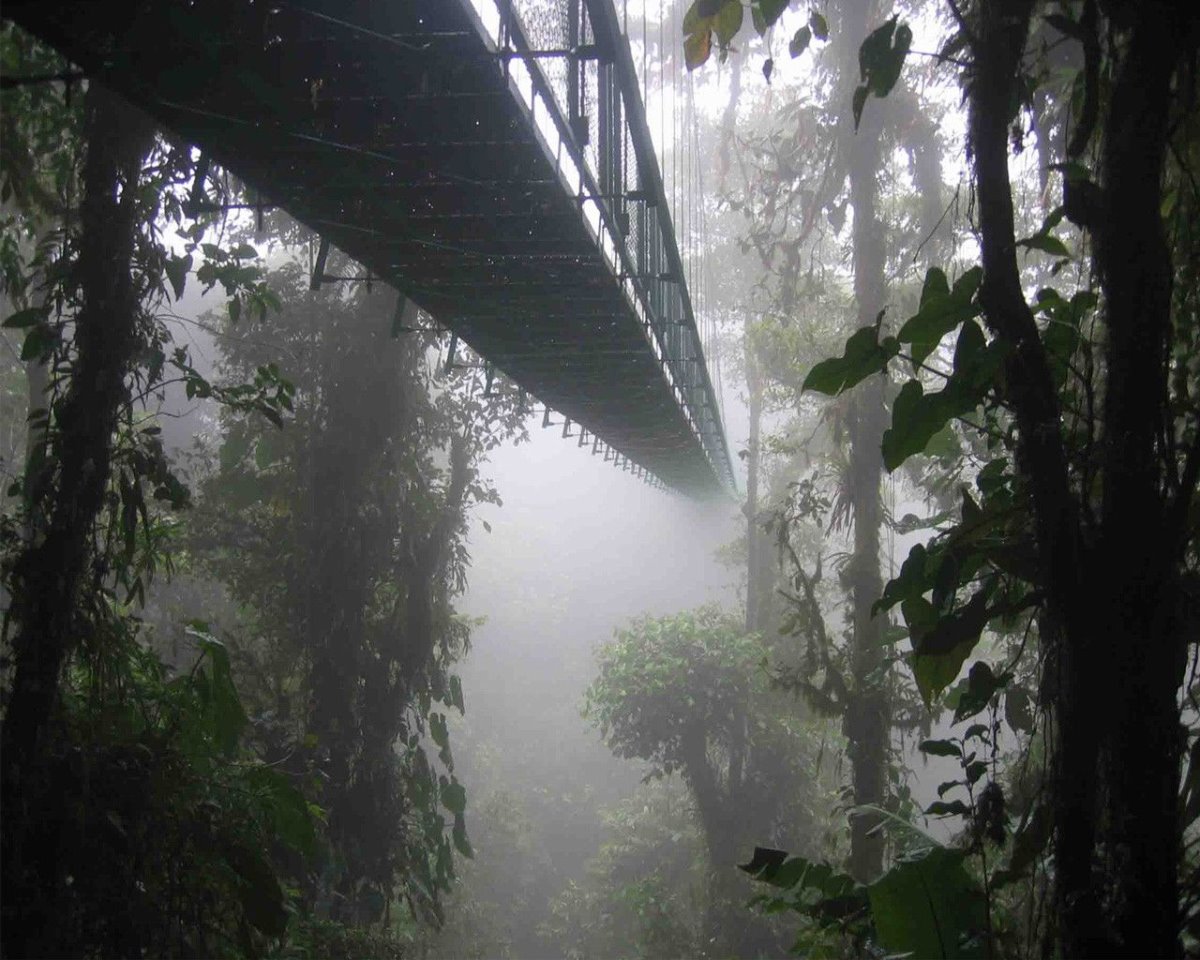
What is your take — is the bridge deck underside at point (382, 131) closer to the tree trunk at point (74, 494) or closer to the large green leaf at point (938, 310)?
the tree trunk at point (74, 494)

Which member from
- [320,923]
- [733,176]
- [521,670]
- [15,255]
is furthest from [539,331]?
[521,670]

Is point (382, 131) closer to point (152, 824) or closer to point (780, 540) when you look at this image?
point (152, 824)

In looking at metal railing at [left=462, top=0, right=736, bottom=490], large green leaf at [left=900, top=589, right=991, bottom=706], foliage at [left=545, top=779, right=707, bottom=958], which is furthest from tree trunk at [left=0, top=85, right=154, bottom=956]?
foliage at [left=545, top=779, right=707, bottom=958]

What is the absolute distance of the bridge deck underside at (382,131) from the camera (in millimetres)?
1229

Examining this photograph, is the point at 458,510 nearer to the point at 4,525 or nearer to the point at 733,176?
the point at 4,525

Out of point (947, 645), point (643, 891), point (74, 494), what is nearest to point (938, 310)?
point (947, 645)

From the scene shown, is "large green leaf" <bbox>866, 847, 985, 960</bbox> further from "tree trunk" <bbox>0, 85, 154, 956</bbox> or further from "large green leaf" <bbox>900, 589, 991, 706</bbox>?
Result: "tree trunk" <bbox>0, 85, 154, 956</bbox>

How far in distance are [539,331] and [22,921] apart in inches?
72.6

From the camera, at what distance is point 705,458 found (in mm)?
5441

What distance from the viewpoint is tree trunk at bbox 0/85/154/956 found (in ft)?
5.23

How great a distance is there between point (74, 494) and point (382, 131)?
3.15ft

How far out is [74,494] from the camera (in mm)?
1766

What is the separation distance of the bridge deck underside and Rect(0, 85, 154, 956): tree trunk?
0.40m

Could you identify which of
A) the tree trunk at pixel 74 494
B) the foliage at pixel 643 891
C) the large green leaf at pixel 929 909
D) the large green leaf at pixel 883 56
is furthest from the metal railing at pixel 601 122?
the foliage at pixel 643 891
